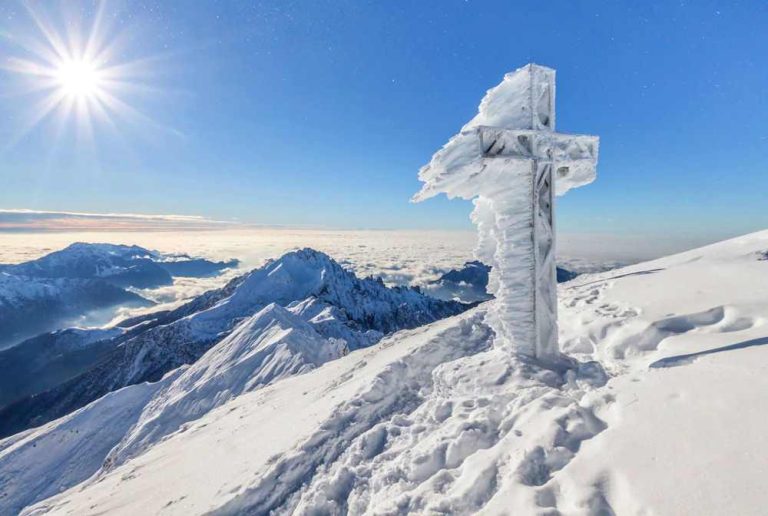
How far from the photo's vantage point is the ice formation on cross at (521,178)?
21.0 ft

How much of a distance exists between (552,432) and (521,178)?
14.2ft

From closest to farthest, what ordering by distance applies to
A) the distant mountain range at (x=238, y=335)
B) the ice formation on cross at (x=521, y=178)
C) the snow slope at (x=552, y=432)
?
the snow slope at (x=552, y=432) < the ice formation on cross at (x=521, y=178) < the distant mountain range at (x=238, y=335)

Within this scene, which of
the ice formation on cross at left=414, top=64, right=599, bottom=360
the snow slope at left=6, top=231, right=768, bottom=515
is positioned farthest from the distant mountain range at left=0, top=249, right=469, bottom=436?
the ice formation on cross at left=414, top=64, right=599, bottom=360

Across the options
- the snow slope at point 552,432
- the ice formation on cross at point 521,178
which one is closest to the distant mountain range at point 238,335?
the snow slope at point 552,432

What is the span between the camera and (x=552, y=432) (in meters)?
4.31

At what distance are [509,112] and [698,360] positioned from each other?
16.5 feet

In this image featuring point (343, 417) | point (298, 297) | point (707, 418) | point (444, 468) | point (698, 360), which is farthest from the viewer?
point (298, 297)

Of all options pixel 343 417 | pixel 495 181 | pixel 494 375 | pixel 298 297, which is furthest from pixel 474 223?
pixel 298 297

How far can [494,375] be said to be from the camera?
21.5 ft

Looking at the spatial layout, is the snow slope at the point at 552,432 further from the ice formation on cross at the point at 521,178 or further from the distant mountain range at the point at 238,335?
the distant mountain range at the point at 238,335

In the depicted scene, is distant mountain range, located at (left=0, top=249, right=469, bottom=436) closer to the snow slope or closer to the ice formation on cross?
the snow slope

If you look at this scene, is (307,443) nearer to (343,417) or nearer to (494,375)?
(343,417)

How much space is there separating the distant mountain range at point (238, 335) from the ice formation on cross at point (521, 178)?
49.7m

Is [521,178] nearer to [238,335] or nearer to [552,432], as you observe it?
[552,432]
